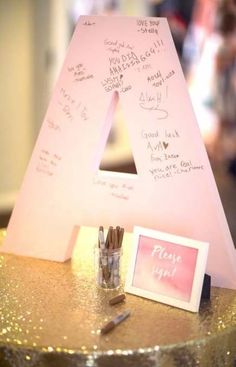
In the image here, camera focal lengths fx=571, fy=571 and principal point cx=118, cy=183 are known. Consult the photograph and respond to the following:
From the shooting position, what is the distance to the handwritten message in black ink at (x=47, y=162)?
5.19 feet

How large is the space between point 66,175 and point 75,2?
4.52 metres

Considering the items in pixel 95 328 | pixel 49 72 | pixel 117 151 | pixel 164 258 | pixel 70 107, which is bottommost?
pixel 117 151

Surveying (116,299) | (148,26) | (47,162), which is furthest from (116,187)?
(148,26)

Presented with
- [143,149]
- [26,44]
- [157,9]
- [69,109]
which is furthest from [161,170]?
[157,9]

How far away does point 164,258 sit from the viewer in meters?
1.38

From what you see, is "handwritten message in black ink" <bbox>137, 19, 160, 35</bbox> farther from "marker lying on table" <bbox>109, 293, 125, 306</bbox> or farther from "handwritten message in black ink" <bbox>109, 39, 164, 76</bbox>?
"marker lying on table" <bbox>109, 293, 125, 306</bbox>

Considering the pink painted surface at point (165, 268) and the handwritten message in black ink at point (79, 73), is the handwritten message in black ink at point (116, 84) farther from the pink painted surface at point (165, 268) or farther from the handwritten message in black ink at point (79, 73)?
the pink painted surface at point (165, 268)

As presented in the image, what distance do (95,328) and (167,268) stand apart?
0.24 m

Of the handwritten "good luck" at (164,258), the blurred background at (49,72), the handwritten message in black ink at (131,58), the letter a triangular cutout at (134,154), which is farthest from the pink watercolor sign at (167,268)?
the blurred background at (49,72)

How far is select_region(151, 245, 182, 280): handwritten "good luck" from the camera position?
1.36 m

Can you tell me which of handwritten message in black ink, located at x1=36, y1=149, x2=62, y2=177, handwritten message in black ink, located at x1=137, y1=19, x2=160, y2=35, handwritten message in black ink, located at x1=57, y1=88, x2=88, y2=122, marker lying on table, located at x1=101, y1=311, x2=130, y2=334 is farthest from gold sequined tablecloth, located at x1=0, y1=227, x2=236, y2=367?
handwritten message in black ink, located at x1=137, y1=19, x2=160, y2=35

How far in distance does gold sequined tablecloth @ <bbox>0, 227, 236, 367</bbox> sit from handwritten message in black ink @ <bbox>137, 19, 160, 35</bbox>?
657 millimetres

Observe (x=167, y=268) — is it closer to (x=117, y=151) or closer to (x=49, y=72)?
(x=49, y=72)
